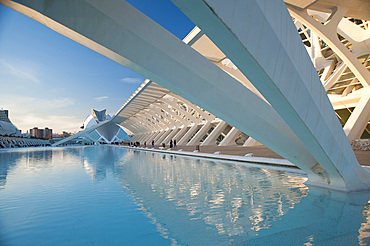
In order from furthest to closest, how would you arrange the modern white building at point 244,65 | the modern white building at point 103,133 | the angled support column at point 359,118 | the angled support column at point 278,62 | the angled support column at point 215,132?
the modern white building at point 103,133 → the angled support column at point 215,132 → the angled support column at point 359,118 → the modern white building at point 244,65 → the angled support column at point 278,62

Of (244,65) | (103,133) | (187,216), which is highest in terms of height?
(103,133)

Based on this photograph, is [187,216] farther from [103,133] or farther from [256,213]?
[103,133]

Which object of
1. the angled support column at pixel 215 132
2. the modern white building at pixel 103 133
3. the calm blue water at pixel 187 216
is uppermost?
the modern white building at pixel 103 133

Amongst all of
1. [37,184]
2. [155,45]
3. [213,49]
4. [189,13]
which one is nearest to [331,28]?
[213,49]

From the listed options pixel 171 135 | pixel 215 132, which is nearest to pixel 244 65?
pixel 215 132

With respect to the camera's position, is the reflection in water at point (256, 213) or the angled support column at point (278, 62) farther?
the reflection in water at point (256, 213)

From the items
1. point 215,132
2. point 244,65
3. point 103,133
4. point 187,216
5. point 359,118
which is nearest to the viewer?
point 244,65

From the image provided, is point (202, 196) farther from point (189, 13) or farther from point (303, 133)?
point (189, 13)

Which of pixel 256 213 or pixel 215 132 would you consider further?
pixel 215 132

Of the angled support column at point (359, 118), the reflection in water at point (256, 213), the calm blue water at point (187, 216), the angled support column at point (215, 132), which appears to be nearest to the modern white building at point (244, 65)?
the reflection in water at point (256, 213)

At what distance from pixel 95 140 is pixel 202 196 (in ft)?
213

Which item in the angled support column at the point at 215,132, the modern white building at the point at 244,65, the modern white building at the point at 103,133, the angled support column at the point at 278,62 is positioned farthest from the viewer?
the modern white building at the point at 103,133

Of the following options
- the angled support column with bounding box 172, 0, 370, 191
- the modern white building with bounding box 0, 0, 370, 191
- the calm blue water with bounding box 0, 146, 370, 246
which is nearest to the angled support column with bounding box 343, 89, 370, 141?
the modern white building with bounding box 0, 0, 370, 191

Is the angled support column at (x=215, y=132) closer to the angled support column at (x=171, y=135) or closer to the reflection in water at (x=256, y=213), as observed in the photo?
the angled support column at (x=171, y=135)
